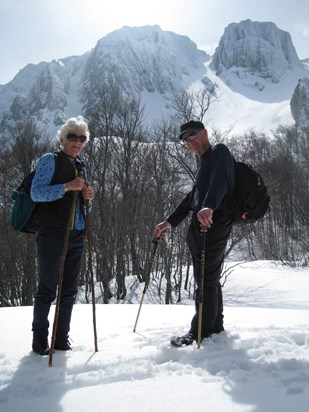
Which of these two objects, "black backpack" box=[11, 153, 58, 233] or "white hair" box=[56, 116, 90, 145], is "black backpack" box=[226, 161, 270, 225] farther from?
"black backpack" box=[11, 153, 58, 233]

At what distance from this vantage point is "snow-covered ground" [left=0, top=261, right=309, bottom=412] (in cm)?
180

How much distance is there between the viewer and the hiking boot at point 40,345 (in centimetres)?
263

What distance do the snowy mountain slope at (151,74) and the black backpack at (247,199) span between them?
330ft

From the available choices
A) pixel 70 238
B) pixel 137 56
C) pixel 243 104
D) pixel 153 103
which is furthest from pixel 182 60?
pixel 70 238

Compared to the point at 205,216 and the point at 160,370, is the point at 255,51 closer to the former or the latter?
the point at 205,216

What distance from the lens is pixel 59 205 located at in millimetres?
2777

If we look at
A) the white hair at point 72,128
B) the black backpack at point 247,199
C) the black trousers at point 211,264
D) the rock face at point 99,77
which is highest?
the rock face at point 99,77

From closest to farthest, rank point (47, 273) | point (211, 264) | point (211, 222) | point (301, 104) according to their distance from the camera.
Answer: point (211, 222), point (47, 273), point (211, 264), point (301, 104)

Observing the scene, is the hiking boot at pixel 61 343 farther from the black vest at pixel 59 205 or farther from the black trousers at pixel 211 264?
the black trousers at pixel 211 264

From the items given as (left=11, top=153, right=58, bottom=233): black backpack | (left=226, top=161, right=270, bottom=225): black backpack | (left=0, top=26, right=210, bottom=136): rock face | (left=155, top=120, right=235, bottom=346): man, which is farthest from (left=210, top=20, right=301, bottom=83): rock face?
(left=11, top=153, right=58, bottom=233): black backpack

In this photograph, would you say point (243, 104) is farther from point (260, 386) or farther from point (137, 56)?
point (260, 386)

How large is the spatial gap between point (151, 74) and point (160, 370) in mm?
120429

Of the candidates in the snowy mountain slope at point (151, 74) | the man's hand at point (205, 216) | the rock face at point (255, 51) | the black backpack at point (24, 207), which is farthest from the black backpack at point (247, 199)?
the rock face at point (255, 51)

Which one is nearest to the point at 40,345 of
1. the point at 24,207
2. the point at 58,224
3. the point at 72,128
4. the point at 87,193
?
the point at 58,224
